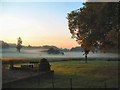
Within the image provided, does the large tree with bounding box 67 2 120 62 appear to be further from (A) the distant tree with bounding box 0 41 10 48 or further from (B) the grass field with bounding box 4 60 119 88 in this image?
(A) the distant tree with bounding box 0 41 10 48

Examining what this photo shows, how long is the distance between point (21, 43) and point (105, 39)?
343cm

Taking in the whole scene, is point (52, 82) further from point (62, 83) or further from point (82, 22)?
point (82, 22)

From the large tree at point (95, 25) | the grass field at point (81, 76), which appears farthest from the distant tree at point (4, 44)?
the large tree at point (95, 25)

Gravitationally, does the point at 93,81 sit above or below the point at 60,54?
below

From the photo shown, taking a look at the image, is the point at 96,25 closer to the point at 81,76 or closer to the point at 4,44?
the point at 81,76

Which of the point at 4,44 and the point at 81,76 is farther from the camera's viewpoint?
the point at 81,76

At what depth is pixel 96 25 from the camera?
426 inches

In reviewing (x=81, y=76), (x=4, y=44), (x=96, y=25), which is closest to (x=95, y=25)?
A: (x=96, y=25)

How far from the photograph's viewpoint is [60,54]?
30.8 feet

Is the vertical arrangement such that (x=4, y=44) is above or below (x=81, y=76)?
above

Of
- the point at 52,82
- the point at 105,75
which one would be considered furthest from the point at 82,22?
the point at 52,82

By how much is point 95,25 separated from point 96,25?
0.11 meters

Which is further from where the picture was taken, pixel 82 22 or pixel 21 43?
pixel 82 22

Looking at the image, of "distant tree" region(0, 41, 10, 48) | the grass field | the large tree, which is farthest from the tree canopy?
"distant tree" region(0, 41, 10, 48)
